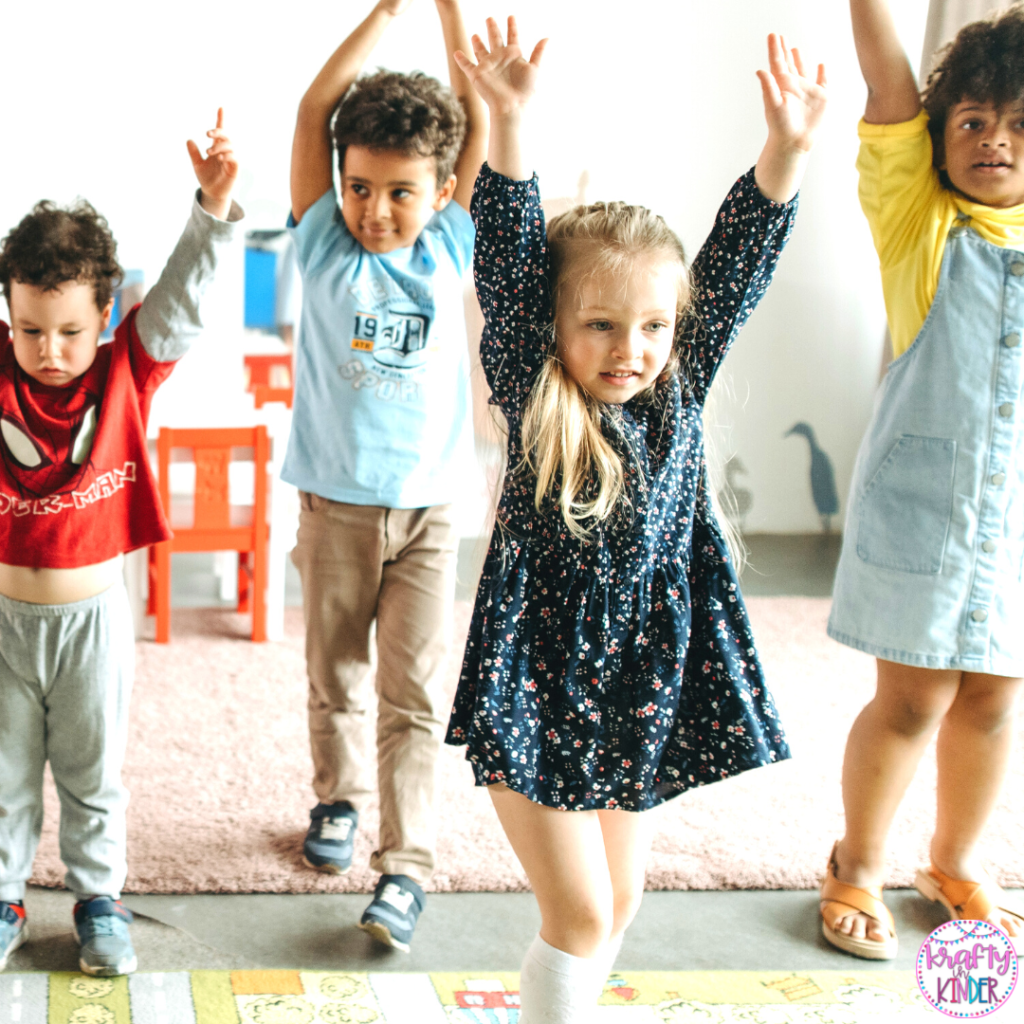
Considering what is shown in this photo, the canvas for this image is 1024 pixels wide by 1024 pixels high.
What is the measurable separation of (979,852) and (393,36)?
2233 millimetres

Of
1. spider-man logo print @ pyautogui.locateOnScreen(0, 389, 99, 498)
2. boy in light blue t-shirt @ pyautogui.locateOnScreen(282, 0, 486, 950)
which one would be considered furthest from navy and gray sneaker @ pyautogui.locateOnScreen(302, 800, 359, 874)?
spider-man logo print @ pyautogui.locateOnScreen(0, 389, 99, 498)

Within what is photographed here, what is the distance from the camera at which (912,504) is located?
1.38m

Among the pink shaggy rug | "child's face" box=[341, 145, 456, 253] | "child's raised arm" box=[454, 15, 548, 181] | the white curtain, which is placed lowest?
the pink shaggy rug

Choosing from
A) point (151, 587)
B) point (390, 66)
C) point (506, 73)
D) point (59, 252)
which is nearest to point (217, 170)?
point (59, 252)

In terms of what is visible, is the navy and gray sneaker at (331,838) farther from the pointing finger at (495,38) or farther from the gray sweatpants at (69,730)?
the pointing finger at (495,38)

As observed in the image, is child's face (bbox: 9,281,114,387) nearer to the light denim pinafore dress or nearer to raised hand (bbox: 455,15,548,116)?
raised hand (bbox: 455,15,548,116)

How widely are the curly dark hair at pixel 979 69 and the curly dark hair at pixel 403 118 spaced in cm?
58

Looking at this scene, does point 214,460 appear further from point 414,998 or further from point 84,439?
point 414,998

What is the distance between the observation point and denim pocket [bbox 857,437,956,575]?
136cm

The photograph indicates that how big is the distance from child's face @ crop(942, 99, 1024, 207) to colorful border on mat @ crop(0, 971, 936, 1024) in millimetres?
943

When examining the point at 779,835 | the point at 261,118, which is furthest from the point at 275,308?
the point at 779,835

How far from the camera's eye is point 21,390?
1.31m

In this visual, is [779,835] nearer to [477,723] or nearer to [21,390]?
[477,723]

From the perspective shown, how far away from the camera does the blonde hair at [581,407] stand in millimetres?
1050
